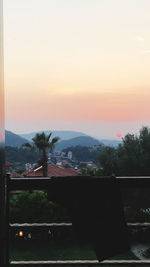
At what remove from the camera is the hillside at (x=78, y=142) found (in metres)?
4.37

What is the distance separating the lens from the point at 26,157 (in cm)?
402

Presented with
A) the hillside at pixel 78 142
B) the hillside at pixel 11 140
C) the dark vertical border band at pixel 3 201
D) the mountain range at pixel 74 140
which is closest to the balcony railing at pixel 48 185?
the dark vertical border band at pixel 3 201

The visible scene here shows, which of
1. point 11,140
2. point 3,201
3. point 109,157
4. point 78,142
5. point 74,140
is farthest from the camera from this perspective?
point 109,157

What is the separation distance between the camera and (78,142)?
4441 millimetres

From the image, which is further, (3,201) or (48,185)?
(3,201)

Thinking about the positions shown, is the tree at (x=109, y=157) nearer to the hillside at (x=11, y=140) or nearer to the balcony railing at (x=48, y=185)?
the hillside at (x=11, y=140)

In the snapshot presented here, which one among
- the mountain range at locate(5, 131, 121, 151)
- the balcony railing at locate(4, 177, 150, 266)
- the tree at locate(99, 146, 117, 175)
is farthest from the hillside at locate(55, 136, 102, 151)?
the balcony railing at locate(4, 177, 150, 266)

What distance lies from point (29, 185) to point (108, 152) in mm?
3783

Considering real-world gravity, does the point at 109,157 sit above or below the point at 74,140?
below

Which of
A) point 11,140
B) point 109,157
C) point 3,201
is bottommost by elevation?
point 3,201

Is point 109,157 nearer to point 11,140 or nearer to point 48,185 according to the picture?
point 11,140

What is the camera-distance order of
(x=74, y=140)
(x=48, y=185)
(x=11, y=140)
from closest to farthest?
(x=48, y=185) < (x=11, y=140) < (x=74, y=140)

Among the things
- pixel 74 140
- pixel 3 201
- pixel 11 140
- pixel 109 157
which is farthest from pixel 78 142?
pixel 3 201

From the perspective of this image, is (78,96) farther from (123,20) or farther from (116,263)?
(116,263)
